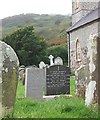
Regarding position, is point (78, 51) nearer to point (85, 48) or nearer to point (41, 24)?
point (85, 48)

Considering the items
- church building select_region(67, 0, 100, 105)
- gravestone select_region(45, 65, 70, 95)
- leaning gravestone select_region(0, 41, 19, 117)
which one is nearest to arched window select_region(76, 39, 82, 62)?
church building select_region(67, 0, 100, 105)

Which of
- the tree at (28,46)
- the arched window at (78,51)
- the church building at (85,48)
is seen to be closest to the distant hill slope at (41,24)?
the tree at (28,46)

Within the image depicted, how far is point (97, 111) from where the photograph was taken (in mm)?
6496

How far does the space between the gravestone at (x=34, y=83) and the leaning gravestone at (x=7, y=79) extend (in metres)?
4.42

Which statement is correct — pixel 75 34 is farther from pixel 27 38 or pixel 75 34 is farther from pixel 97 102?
pixel 97 102

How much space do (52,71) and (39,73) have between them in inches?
66.8

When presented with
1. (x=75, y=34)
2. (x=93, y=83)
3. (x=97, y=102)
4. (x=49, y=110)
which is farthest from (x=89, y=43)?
(x=75, y=34)

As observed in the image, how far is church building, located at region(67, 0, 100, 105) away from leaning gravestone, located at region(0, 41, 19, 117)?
190cm

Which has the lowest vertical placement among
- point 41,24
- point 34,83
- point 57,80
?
point 34,83

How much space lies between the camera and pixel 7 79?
5.93 meters

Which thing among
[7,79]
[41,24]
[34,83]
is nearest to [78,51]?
[34,83]

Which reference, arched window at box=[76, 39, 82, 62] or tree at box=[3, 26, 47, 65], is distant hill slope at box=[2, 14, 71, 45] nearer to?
tree at box=[3, 26, 47, 65]

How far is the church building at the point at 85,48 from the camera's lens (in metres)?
7.03

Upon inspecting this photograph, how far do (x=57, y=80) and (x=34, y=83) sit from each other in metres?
1.73
